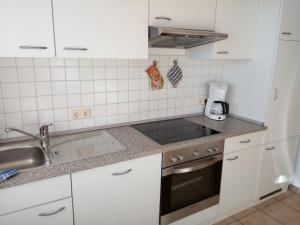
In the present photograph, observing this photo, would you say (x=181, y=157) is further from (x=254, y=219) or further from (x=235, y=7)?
(x=235, y=7)

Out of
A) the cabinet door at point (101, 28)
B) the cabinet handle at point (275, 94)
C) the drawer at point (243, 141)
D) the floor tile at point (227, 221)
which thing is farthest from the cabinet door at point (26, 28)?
the floor tile at point (227, 221)

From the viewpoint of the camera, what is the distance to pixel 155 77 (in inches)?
81.4

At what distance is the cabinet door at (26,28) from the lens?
1.20 meters

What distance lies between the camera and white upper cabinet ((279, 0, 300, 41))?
6.35ft

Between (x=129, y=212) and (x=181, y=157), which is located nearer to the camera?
(x=129, y=212)

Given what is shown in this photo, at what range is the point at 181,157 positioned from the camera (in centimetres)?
167

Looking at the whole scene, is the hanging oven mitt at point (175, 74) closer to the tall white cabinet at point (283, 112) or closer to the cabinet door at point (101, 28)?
the cabinet door at point (101, 28)

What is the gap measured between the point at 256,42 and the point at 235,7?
1.20 feet

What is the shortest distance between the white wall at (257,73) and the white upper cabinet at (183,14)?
512mm

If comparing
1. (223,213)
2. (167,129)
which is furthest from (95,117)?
(223,213)

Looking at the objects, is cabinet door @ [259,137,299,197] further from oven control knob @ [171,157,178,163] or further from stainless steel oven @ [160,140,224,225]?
oven control knob @ [171,157,178,163]

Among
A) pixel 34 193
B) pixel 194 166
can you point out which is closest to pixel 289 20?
pixel 194 166

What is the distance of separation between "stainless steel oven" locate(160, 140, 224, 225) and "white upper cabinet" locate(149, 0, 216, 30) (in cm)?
88

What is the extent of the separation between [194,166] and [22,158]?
3.82 ft
